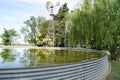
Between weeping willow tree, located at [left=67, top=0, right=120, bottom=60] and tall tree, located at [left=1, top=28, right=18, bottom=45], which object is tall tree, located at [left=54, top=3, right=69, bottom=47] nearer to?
tall tree, located at [left=1, top=28, right=18, bottom=45]

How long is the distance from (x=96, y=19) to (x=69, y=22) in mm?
2997

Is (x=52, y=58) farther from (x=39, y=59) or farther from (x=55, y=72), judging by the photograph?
(x=55, y=72)

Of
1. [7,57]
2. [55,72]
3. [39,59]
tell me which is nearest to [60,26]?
[7,57]

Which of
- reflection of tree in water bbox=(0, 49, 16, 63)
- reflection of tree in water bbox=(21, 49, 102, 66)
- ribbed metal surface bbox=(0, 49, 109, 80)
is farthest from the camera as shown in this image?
reflection of tree in water bbox=(0, 49, 16, 63)

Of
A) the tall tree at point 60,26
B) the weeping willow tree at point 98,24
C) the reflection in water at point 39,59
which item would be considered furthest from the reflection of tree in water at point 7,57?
the tall tree at point 60,26

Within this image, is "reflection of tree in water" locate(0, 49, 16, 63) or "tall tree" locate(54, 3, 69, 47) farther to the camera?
"tall tree" locate(54, 3, 69, 47)

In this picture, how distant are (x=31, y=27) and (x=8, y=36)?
567cm

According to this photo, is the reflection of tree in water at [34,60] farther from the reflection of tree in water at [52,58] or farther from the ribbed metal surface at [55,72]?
the ribbed metal surface at [55,72]

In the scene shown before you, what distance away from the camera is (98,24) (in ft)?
47.0

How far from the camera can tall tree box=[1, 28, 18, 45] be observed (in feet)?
109

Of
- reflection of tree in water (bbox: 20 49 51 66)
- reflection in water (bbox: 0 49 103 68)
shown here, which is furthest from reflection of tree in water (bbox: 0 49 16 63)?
reflection of tree in water (bbox: 20 49 51 66)

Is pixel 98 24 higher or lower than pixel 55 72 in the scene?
higher

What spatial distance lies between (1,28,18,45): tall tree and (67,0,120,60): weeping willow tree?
19.4m

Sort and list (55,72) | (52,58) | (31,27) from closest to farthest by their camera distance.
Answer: (55,72), (52,58), (31,27)
